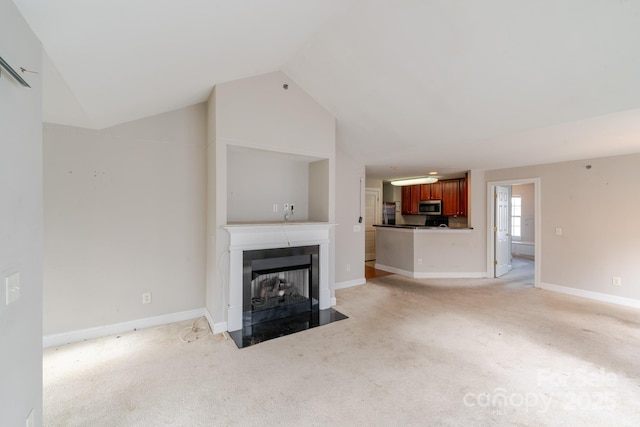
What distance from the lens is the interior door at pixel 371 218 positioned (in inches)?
284

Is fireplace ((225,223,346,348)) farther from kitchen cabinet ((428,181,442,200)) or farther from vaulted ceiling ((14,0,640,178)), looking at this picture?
kitchen cabinet ((428,181,442,200))

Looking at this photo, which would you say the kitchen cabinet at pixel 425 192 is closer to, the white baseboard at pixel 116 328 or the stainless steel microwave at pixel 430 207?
the stainless steel microwave at pixel 430 207

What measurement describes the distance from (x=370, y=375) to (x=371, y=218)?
17.1 ft

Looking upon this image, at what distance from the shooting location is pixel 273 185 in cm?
396

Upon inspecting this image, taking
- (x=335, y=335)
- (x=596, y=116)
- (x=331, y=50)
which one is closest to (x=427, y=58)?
(x=331, y=50)

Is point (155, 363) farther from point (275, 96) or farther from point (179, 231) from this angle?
point (275, 96)

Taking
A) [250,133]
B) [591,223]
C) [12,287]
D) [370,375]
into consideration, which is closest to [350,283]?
[370,375]

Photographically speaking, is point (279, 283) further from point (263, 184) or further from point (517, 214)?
point (517, 214)

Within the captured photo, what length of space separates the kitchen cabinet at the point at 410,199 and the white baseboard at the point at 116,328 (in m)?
6.02

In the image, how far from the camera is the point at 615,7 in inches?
70.6

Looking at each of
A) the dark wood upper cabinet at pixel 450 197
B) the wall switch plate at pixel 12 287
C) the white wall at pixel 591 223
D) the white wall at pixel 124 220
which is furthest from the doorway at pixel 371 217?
the wall switch plate at pixel 12 287

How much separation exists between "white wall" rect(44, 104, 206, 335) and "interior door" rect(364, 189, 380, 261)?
4.62 m

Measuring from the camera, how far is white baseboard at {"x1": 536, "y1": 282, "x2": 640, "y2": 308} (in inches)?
157

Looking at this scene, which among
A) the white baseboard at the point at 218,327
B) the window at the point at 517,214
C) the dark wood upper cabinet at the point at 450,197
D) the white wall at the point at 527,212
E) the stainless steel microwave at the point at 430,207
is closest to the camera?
the white baseboard at the point at 218,327
